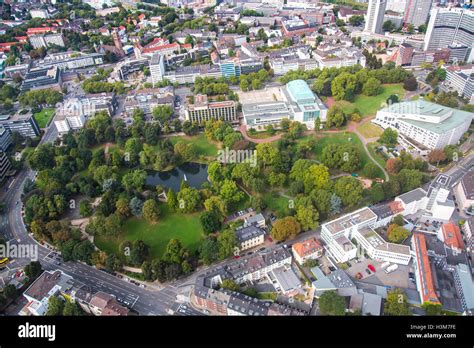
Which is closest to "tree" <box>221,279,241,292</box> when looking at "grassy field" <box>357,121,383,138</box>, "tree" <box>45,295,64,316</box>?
"tree" <box>45,295,64,316</box>

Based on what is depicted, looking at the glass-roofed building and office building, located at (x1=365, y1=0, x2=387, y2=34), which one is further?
office building, located at (x1=365, y1=0, x2=387, y2=34)

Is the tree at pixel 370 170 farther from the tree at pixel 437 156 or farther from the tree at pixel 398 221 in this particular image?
the tree at pixel 437 156

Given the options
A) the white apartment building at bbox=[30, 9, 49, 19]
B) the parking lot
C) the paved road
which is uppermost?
the white apartment building at bbox=[30, 9, 49, 19]

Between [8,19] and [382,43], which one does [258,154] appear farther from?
[8,19]

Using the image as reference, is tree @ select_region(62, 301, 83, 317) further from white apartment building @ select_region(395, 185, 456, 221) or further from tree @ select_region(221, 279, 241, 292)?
white apartment building @ select_region(395, 185, 456, 221)

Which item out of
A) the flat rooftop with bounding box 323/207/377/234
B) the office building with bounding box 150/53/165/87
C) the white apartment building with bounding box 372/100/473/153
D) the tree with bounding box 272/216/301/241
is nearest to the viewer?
the flat rooftop with bounding box 323/207/377/234

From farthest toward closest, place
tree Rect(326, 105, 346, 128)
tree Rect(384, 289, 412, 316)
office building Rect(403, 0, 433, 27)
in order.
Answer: office building Rect(403, 0, 433, 27), tree Rect(326, 105, 346, 128), tree Rect(384, 289, 412, 316)

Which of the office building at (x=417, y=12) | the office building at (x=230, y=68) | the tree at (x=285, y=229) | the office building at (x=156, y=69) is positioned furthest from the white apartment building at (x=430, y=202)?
the office building at (x=417, y=12)
